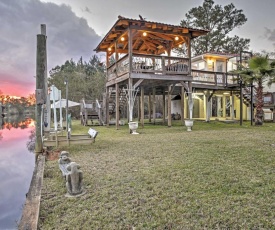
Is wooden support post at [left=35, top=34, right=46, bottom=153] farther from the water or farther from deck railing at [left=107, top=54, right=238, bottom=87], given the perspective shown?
deck railing at [left=107, top=54, right=238, bottom=87]

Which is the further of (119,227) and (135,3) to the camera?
(135,3)

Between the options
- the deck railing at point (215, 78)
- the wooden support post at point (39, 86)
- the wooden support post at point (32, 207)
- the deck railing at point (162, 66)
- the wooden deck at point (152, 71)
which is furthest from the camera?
the deck railing at point (215, 78)

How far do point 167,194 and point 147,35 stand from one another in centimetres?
1253

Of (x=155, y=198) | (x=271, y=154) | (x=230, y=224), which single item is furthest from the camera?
(x=271, y=154)

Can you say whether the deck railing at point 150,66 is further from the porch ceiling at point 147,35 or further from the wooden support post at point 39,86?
the wooden support post at point 39,86

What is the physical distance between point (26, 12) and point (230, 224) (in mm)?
21211

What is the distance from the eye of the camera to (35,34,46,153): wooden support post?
22.2 ft

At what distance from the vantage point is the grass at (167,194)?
2779 mm

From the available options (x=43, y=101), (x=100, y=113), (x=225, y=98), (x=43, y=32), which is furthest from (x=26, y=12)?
(x=225, y=98)


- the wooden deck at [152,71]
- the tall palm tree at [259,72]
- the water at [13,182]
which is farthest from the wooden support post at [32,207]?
the tall palm tree at [259,72]

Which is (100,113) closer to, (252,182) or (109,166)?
(109,166)

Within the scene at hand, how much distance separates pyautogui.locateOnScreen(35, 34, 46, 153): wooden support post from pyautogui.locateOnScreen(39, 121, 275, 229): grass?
1334mm

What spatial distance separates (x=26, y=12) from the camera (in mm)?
19141

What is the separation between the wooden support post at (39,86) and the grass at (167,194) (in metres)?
1.33
